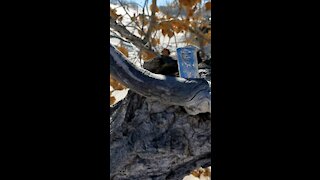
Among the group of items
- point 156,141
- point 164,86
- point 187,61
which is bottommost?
point 156,141

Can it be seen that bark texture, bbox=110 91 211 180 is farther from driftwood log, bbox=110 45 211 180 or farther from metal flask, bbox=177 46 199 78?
metal flask, bbox=177 46 199 78

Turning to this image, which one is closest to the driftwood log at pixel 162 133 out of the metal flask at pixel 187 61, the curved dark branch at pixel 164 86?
the curved dark branch at pixel 164 86

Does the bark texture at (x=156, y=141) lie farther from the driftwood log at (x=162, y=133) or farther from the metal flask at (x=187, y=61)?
the metal flask at (x=187, y=61)

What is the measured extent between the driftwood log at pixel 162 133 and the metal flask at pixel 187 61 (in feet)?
0.42

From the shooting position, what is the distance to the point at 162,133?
1.40 m

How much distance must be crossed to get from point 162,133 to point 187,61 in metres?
0.31

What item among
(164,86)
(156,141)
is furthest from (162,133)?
(164,86)

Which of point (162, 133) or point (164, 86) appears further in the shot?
point (162, 133)

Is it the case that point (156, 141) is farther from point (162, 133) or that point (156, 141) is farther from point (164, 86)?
point (164, 86)

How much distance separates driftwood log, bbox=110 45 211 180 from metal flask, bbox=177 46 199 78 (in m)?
0.13

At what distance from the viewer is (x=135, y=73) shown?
1.28 metres
